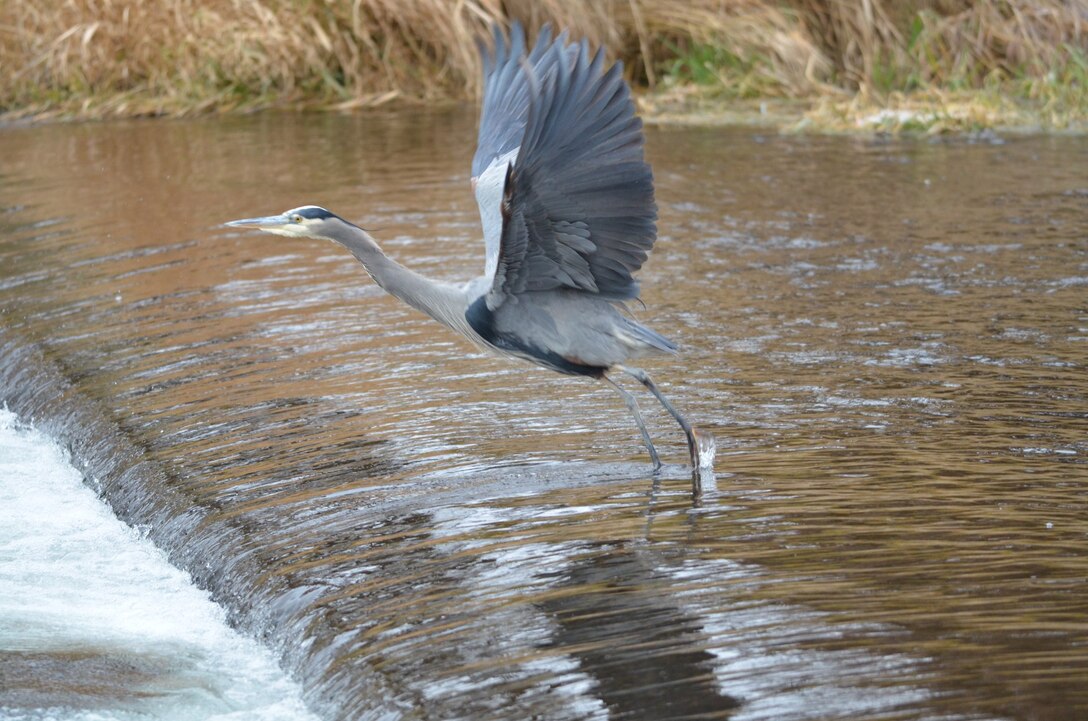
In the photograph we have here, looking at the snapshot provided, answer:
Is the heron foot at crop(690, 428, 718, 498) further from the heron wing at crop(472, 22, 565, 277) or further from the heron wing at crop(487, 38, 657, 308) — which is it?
the heron wing at crop(472, 22, 565, 277)

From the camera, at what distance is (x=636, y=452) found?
190 inches

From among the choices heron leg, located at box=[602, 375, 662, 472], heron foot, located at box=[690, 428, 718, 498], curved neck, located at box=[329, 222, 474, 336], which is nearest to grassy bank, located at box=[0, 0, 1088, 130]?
heron leg, located at box=[602, 375, 662, 472]

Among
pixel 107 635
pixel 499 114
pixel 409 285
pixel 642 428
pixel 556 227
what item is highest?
pixel 499 114

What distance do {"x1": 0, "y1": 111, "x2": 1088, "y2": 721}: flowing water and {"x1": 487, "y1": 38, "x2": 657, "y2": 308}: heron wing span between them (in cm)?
66

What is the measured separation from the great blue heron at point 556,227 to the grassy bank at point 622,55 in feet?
23.3

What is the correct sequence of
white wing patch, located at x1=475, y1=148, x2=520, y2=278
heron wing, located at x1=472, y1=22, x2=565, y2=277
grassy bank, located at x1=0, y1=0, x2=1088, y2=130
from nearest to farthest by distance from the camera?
white wing patch, located at x1=475, y1=148, x2=520, y2=278 < heron wing, located at x1=472, y1=22, x2=565, y2=277 < grassy bank, located at x1=0, y1=0, x2=1088, y2=130

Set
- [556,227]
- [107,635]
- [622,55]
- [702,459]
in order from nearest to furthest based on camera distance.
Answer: [107,635] < [556,227] < [702,459] < [622,55]

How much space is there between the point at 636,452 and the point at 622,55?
908 cm

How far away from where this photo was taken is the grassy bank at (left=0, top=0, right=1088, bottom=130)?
38.8 feet

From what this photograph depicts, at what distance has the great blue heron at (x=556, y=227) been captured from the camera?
13.4 ft

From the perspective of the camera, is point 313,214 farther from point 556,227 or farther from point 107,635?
point 107,635

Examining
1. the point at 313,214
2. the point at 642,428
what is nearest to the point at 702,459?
the point at 642,428

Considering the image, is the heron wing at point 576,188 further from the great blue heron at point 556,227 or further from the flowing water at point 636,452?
the flowing water at point 636,452

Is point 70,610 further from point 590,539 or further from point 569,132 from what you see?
point 569,132
